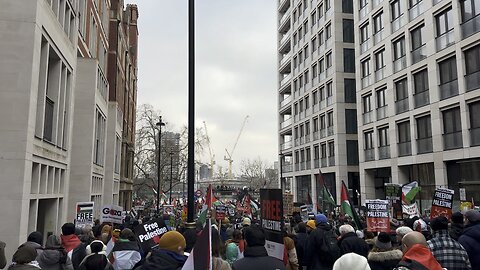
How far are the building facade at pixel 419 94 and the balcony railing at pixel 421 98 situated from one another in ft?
0.23

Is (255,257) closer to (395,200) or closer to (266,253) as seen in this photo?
(266,253)

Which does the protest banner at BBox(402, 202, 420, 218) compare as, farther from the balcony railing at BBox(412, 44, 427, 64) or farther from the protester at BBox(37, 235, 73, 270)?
the balcony railing at BBox(412, 44, 427, 64)

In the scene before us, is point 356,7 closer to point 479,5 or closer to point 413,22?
point 413,22

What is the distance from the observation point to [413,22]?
98.2ft

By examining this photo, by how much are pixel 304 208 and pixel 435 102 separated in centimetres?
1420

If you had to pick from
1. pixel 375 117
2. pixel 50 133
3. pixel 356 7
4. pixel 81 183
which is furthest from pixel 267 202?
pixel 356 7

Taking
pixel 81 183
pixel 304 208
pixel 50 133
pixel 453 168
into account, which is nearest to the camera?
pixel 50 133

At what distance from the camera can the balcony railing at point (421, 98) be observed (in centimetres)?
2828

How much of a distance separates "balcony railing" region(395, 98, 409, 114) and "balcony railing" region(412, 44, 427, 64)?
3.01m

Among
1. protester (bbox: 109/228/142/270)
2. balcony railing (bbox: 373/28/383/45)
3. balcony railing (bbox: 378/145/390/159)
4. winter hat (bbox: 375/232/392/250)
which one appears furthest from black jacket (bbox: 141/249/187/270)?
balcony railing (bbox: 373/28/383/45)

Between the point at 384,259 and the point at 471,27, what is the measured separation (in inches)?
893

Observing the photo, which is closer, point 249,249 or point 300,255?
point 249,249

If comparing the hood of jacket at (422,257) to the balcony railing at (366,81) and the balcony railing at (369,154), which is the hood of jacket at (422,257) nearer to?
the balcony railing at (369,154)

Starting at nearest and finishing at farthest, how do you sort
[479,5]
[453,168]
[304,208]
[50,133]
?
[50,133], [304,208], [479,5], [453,168]
